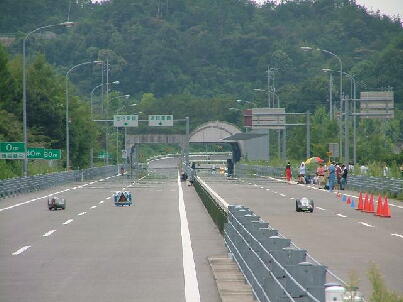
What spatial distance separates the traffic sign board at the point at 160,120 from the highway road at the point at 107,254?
311 ft

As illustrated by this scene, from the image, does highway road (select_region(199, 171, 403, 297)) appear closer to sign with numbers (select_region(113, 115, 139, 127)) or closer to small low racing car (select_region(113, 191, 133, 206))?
small low racing car (select_region(113, 191, 133, 206))

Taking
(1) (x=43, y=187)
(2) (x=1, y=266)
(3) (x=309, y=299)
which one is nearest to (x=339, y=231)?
(2) (x=1, y=266)

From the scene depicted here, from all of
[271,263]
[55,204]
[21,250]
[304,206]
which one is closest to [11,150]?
[55,204]

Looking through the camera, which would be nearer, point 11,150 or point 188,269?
point 188,269

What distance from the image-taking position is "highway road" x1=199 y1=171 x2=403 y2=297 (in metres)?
21.3

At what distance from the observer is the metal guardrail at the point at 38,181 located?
5912 centimetres

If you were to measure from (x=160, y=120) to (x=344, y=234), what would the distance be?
4365 inches

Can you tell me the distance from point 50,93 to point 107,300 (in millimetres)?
A: 88850

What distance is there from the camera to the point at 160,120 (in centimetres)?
14100

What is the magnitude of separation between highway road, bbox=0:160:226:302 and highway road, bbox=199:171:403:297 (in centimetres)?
213

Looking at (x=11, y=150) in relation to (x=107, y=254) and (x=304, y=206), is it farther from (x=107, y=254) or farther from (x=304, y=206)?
(x=107, y=254)

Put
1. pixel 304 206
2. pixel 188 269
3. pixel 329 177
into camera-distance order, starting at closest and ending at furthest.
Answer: pixel 188 269 → pixel 304 206 → pixel 329 177

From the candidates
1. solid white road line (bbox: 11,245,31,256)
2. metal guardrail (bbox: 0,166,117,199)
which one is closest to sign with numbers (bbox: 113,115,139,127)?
metal guardrail (bbox: 0,166,117,199)

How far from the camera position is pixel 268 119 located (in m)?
107
